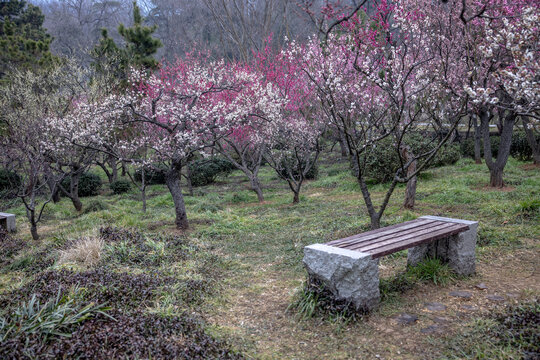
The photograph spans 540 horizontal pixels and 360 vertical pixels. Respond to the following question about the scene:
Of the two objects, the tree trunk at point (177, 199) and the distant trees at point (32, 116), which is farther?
the distant trees at point (32, 116)

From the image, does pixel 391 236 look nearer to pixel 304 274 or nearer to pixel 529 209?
pixel 304 274

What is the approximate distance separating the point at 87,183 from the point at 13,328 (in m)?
11.6

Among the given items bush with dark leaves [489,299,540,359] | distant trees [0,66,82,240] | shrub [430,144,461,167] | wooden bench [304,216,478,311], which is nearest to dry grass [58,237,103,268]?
wooden bench [304,216,478,311]

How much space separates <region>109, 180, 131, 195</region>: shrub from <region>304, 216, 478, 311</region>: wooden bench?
37.3ft

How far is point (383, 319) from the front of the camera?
3.38 meters

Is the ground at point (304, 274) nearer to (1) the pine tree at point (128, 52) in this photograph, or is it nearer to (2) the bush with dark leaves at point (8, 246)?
(2) the bush with dark leaves at point (8, 246)

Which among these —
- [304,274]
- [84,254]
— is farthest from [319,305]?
[84,254]

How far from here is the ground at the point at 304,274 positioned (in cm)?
312

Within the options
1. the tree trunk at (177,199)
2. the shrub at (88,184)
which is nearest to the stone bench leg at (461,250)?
the tree trunk at (177,199)

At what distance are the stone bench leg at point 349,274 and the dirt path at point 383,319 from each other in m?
0.17

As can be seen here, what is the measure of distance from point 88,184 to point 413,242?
12683 mm

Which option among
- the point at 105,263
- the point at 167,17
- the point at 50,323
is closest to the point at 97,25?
the point at 167,17

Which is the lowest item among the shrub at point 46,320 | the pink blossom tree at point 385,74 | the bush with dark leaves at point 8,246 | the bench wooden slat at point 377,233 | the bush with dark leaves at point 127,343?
the bush with dark leaves at point 8,246

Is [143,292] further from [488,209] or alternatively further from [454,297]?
[488,209]
